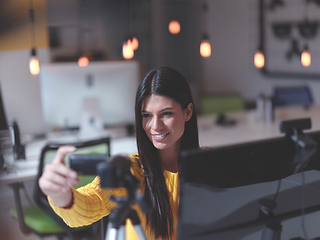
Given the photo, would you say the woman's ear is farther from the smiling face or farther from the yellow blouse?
the yellow blouse

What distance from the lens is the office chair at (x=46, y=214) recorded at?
5.95 ft

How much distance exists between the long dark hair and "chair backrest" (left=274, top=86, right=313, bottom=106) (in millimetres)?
3156

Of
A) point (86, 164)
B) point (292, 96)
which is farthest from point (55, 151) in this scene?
point (292, 96)

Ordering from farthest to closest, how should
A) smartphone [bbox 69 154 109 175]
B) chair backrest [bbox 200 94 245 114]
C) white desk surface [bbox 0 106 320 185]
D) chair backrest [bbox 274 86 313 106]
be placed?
chair backrest [bbox 274 86 313 106], chair backrest [bbox 200 94 245 114], white desk surface [bbox 0 106 320 185], smartphone [bbox 69 154 109 175]

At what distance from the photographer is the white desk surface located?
2168 millimetres

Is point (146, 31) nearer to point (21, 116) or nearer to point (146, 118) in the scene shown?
point (21, 116)

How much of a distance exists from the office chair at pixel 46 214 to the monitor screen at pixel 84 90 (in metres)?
0.68

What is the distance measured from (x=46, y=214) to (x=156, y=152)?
1.26 metres

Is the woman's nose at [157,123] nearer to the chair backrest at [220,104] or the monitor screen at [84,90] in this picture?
the monitor screen at [84,90]

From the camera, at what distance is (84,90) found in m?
2.63

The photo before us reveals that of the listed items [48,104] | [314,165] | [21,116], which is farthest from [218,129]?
[314,165]

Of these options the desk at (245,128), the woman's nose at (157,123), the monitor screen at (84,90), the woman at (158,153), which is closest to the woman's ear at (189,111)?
the woman at (158,153)

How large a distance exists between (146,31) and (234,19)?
1469mm

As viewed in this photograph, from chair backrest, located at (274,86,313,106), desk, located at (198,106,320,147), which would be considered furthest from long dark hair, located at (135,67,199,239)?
chair backrest, located at (274,86,313,106)
